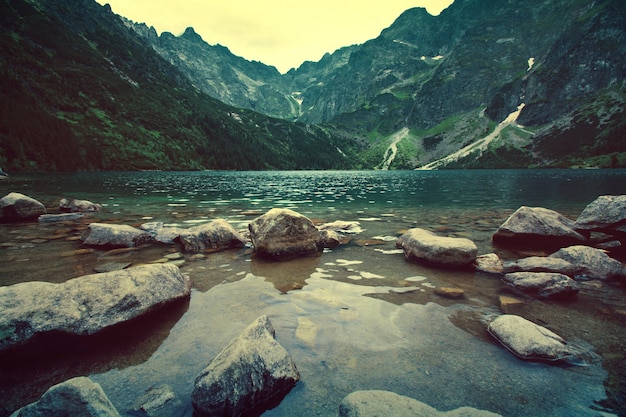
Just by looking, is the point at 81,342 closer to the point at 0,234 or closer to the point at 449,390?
the point at 449,390

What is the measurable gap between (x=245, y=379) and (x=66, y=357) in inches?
136

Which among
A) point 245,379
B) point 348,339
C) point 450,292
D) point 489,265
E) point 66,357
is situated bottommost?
point 66,357

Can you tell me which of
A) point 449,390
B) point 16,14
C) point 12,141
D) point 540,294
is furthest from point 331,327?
point 16,14

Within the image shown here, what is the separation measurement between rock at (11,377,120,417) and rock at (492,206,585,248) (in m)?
14.2

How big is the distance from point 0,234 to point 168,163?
156 meters

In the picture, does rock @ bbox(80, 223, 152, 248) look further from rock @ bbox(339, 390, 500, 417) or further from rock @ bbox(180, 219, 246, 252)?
rock @ bbox(339, 390, 500, 417)

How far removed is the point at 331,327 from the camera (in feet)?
19.5

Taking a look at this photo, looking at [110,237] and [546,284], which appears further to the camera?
[110,237]

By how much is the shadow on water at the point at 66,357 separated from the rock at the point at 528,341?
636cm

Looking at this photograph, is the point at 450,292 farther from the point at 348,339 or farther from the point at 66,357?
the point at 66,357

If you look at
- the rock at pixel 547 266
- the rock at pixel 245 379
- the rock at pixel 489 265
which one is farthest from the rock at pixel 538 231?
the rock at pixel 245 379

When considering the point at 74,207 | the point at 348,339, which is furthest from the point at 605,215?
the point at 74,207

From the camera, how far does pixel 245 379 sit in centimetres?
387

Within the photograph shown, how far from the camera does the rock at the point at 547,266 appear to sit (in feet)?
28.0
